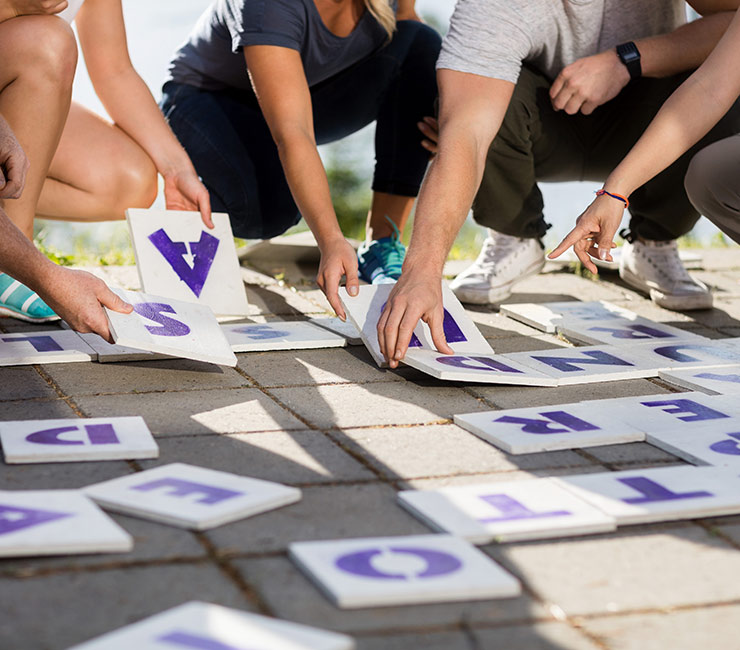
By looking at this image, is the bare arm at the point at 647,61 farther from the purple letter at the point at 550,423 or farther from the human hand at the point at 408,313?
the purple letter at the point at 550,423

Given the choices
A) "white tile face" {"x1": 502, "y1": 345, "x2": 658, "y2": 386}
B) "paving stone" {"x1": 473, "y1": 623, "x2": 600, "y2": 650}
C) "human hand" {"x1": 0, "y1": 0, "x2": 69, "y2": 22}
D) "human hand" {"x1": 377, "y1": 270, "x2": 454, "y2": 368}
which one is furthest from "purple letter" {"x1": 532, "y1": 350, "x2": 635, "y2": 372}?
"human hand" {"x1": 0, "y1": 0, "x2": 69, "y2": 22}

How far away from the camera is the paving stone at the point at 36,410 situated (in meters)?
2.02

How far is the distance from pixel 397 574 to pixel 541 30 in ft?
7.14

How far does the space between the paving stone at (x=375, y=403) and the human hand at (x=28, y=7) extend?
4.43 feet

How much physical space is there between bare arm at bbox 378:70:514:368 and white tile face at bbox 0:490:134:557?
3.12 feet

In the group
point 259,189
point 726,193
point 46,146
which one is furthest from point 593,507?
point 259,189

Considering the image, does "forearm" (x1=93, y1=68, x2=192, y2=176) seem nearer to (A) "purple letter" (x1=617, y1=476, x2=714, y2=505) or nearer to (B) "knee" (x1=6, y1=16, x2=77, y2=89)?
(B) "knee" (x1=6, y1=16, x2=77, y2=89)

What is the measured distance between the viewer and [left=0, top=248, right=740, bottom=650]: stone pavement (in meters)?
1.23

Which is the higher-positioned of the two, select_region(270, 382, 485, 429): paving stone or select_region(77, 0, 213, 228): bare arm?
select_region(77, 0, 213, 228): bare arm

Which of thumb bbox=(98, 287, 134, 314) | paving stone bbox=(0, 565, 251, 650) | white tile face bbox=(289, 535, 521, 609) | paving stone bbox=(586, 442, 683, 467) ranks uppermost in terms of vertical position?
thumb bbox=(98, 287, 134, 314)

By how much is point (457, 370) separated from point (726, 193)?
113 centimetres

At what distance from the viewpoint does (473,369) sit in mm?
2326

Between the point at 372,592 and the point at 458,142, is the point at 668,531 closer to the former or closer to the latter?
the point at 372,592

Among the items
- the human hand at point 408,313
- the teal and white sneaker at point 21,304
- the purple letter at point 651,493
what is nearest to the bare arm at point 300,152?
the human hand at point 408,313
